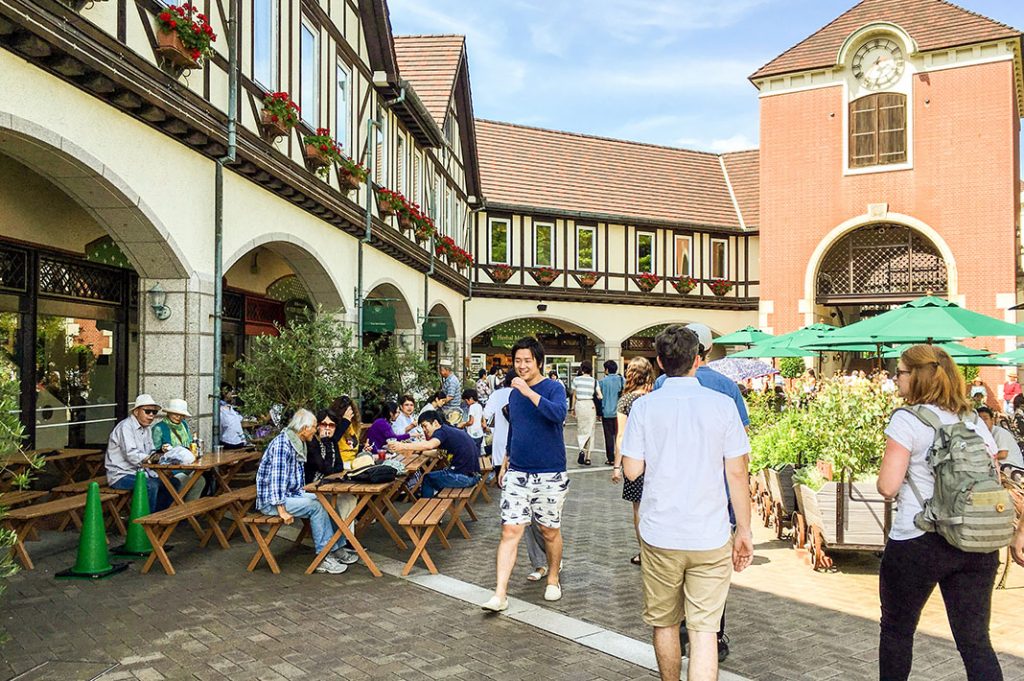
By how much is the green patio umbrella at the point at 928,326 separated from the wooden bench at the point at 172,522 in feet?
23.1

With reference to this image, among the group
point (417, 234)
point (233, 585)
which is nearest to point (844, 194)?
point (417, 234)

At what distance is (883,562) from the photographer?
390cm

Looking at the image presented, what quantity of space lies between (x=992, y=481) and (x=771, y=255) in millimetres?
23377

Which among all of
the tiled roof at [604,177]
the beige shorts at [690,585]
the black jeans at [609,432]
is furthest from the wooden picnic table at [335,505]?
the tiled roof at [604,177]

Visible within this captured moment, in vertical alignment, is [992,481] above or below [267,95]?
below

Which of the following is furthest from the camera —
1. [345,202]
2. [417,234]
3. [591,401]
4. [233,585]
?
[417,234]

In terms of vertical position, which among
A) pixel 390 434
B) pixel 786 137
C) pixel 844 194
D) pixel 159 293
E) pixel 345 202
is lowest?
pixel 390 434

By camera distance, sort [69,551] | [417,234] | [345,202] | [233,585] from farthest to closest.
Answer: [417,234] → [345,202] → [69,551] → [233,585]

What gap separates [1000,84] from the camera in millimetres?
23016

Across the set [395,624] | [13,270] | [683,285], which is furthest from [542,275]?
[395,624]

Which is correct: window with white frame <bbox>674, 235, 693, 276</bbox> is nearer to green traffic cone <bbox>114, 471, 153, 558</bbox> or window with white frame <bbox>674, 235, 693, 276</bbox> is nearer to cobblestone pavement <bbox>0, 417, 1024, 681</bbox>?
cobblestone pavement <bbox>0, 417, 1024, 681</bbox>

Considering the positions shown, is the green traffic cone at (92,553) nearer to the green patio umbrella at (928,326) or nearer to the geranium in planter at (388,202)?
the green patio umbrella at (928,326)

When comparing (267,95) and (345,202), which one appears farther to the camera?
(345,202)

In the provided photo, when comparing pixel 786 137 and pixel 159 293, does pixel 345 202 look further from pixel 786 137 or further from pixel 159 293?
pixel 786 137
